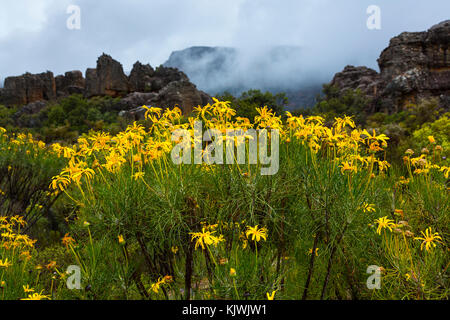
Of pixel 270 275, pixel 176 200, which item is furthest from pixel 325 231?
pixel 176 200

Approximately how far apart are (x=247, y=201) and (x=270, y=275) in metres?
0.60

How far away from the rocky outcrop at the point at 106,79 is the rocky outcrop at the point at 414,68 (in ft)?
135

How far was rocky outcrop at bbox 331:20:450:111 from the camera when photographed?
1280 inches

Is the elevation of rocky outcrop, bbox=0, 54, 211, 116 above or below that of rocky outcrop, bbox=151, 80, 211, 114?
above

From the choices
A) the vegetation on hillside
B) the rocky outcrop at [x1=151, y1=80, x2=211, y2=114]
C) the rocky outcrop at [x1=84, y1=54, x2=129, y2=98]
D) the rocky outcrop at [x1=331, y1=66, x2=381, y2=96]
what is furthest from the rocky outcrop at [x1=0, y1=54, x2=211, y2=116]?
the vegetation on hillside

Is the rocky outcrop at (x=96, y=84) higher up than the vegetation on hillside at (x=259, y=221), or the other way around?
the rocky outcrop at (x=96, y=84)

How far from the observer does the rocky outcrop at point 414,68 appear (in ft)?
107

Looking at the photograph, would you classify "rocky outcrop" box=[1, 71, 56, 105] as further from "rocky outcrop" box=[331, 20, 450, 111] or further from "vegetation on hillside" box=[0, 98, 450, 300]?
"vegetation on hillside" box=[0, 98, 450, 300]

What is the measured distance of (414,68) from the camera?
119 feet

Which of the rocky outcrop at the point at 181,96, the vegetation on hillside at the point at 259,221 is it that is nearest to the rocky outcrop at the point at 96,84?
the rocky outcrop at the point at 181,96

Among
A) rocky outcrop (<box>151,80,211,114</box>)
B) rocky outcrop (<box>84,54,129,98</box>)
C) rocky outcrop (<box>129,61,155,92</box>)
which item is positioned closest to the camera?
rocky outcrop (<box>151,80,211,114</box>)

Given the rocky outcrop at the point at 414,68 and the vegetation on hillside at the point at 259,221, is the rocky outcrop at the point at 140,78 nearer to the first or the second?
the rocky outcrop at the point at 414,68

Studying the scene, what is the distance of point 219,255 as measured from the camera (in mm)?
2344
